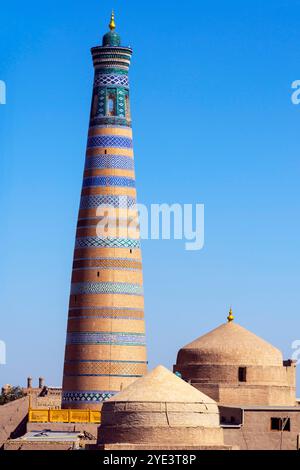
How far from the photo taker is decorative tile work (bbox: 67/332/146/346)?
6281cm

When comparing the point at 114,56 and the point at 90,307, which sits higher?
the point at 114,56

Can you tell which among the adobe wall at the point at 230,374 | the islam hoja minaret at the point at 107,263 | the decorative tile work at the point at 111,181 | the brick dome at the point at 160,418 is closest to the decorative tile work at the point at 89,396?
the islam hoja minaret at the point at 107,263

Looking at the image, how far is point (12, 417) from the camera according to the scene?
63.6 m

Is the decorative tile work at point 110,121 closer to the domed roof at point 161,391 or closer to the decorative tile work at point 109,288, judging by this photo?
the decorative tile work at point 109,288

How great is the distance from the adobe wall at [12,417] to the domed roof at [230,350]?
596 cm

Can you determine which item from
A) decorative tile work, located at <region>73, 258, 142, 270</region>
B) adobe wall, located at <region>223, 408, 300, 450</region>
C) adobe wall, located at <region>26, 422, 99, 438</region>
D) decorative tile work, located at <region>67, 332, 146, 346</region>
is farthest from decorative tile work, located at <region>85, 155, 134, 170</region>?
adobe wall, located at <region>223, 408, 300, 450</region>

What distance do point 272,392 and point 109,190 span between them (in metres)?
8.69

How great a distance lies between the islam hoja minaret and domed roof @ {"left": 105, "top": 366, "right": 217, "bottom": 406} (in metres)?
10.9

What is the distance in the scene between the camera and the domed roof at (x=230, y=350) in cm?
5916

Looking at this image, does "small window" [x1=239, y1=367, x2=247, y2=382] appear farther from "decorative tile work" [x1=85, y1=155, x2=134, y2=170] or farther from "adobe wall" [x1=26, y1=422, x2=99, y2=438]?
"decorative tile work" [x1=85, y1=155, x2=134, y2=170]
